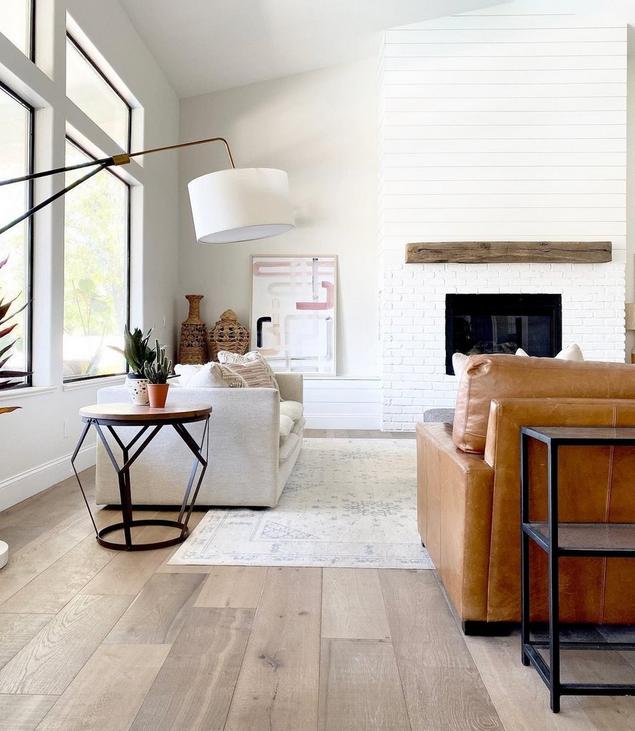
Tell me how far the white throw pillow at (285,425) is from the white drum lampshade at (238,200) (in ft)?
4.26

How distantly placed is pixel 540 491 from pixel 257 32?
18.2 ft

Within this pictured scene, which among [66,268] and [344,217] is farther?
[344,217]

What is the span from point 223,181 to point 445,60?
3524 millimetres

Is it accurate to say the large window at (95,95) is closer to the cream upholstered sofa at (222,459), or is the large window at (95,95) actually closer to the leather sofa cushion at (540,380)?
the cream upholstered sofa at (222,459)

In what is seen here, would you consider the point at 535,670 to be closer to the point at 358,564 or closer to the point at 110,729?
the point at 358,564

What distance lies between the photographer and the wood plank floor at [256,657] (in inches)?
54.9

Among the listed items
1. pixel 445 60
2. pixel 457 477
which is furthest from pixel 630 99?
pixel 457 477

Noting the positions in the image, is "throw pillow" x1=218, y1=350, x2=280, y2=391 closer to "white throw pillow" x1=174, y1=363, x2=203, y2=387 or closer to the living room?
the living room

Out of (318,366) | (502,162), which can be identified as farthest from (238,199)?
(502,162)

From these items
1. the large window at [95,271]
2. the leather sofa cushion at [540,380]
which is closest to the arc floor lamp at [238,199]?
the large window at [95,271]

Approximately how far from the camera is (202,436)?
3182 mm

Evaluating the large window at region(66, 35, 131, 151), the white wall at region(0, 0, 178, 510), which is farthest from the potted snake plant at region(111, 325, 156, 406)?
the large window at region(66, 35, 131, 151)

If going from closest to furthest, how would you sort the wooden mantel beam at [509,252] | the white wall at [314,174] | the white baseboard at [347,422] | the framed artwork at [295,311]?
the wooden mantel beam at [509,252], the white baseboard at [347,422], the framed artwork at [295,311], the white wall at [314,174]

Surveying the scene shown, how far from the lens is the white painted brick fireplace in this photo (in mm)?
6230
